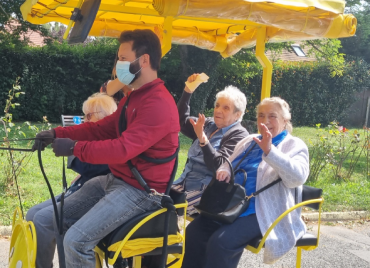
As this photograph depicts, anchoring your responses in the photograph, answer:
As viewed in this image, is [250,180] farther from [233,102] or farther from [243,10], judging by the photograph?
[243,10]

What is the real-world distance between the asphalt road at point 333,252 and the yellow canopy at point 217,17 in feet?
7.42

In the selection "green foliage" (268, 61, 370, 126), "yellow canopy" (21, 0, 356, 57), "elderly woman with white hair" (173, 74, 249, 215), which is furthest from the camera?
"green foliage" (268, 61, 370, 126)

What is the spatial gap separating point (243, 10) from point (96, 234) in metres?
1.85

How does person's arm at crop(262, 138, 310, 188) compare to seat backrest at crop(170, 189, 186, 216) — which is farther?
person's arm at crop(262, 138, 310, 188)

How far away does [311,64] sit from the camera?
18438mm

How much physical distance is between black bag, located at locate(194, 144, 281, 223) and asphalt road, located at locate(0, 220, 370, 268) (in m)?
1.44

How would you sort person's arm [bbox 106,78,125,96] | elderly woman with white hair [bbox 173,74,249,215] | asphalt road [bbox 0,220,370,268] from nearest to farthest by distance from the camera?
elderly woman with white hair [bbox 173,74,249,215], person's arm [bbox 106,78,125,96], asphalt road [bbox 0,220,370,268]

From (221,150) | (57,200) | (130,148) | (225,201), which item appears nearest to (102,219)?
(130,148)

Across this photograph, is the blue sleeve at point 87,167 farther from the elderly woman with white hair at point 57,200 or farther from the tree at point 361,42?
the tree at point 361,42

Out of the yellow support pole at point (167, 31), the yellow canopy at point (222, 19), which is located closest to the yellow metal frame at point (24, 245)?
the yellow canopy at point (222, 19)

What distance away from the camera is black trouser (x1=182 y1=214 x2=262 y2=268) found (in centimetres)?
290

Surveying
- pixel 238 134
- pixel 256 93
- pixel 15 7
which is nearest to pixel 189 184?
pixel 238 134

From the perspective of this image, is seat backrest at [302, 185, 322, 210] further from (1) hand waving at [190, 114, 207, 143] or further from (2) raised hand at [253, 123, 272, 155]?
(1) hand waving at [190, 114, 207, 143]

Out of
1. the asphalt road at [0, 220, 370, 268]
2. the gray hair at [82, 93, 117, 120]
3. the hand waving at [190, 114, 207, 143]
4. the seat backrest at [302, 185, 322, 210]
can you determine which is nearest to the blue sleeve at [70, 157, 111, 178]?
the gray hair at [82, 93, 117, 120]
